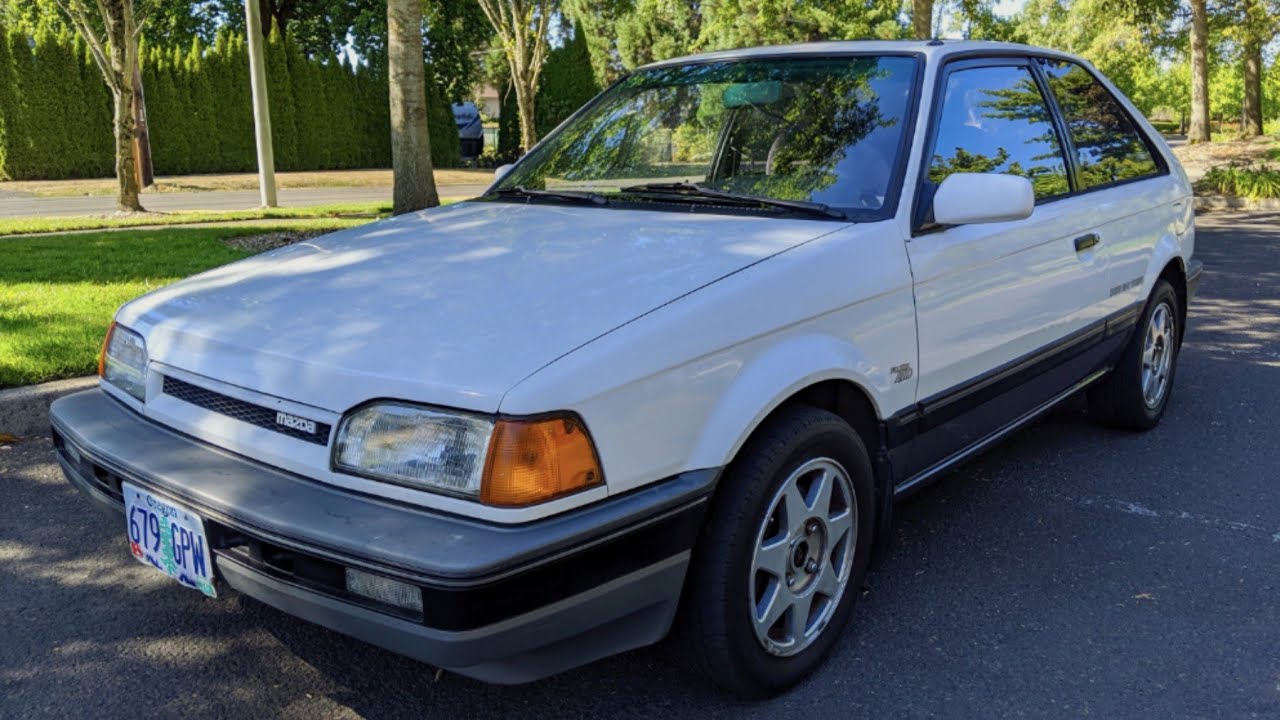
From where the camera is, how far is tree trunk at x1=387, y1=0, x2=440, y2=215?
8812 millimetres

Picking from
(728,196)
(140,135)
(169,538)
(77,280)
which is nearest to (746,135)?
(728,196)

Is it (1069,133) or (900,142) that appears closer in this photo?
(900,142)

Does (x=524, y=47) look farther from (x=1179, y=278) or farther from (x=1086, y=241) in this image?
(x=1086, y=241)

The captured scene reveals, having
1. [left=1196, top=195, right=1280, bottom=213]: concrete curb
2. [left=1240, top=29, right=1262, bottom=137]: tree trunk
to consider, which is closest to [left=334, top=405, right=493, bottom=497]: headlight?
[left=1196, top=195, right=1280, bottom=213]: concrete curb

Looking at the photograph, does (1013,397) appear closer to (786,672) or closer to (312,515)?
(786,672)

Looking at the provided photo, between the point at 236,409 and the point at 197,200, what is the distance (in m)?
19.5

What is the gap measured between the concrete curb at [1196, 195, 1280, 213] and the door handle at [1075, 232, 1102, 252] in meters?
12.7

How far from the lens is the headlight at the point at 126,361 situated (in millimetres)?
2688

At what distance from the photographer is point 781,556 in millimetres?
2510

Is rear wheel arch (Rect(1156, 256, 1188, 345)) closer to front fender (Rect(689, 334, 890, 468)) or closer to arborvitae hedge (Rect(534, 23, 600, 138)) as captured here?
front fender (Rect(689, 334, 890, 468))

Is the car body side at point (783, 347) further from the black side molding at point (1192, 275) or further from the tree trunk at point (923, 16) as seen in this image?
the tree trunk at point (923, 16)

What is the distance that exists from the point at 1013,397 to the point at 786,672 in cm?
142

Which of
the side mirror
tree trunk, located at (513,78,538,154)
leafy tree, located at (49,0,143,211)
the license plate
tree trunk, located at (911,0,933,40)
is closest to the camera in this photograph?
the license plate

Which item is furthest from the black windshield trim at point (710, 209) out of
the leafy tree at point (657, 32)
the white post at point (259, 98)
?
the leafy tree at point (657, 32)
